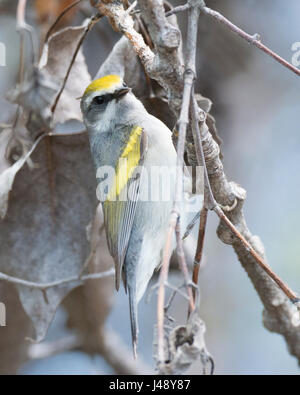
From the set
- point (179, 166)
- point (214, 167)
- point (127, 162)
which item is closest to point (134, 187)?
point (127, 162)

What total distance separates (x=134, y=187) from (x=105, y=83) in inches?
15.0

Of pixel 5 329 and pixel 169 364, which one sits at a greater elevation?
pixel 169 364

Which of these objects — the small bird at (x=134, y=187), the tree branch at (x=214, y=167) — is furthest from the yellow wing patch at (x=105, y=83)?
the tree branch at (x=214, y=167)

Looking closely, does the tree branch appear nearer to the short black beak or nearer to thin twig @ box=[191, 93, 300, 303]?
thin twig @ box=[191, 93, 300, 303]

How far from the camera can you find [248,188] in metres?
3.10

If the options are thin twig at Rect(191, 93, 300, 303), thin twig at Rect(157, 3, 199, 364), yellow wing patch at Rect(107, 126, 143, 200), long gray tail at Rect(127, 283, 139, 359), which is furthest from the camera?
yellow wing patch at Rect(107, 126, 143, 200)

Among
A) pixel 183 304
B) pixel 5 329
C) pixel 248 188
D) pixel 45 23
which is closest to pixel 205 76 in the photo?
pixel 248 188

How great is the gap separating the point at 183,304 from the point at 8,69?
1.70 meters

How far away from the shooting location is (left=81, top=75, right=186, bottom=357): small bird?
191 cm

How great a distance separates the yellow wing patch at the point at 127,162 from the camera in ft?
6.27

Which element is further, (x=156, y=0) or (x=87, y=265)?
(x=87, y=265)

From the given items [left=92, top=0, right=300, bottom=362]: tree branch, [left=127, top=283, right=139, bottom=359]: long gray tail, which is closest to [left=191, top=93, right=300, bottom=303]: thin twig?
[left=92, top=0, right=300, bottom=362]: tree branch

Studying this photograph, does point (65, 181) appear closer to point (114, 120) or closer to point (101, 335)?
point (114, 120)

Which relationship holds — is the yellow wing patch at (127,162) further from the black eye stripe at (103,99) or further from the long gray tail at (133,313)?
the long gray tail at (133,313)
